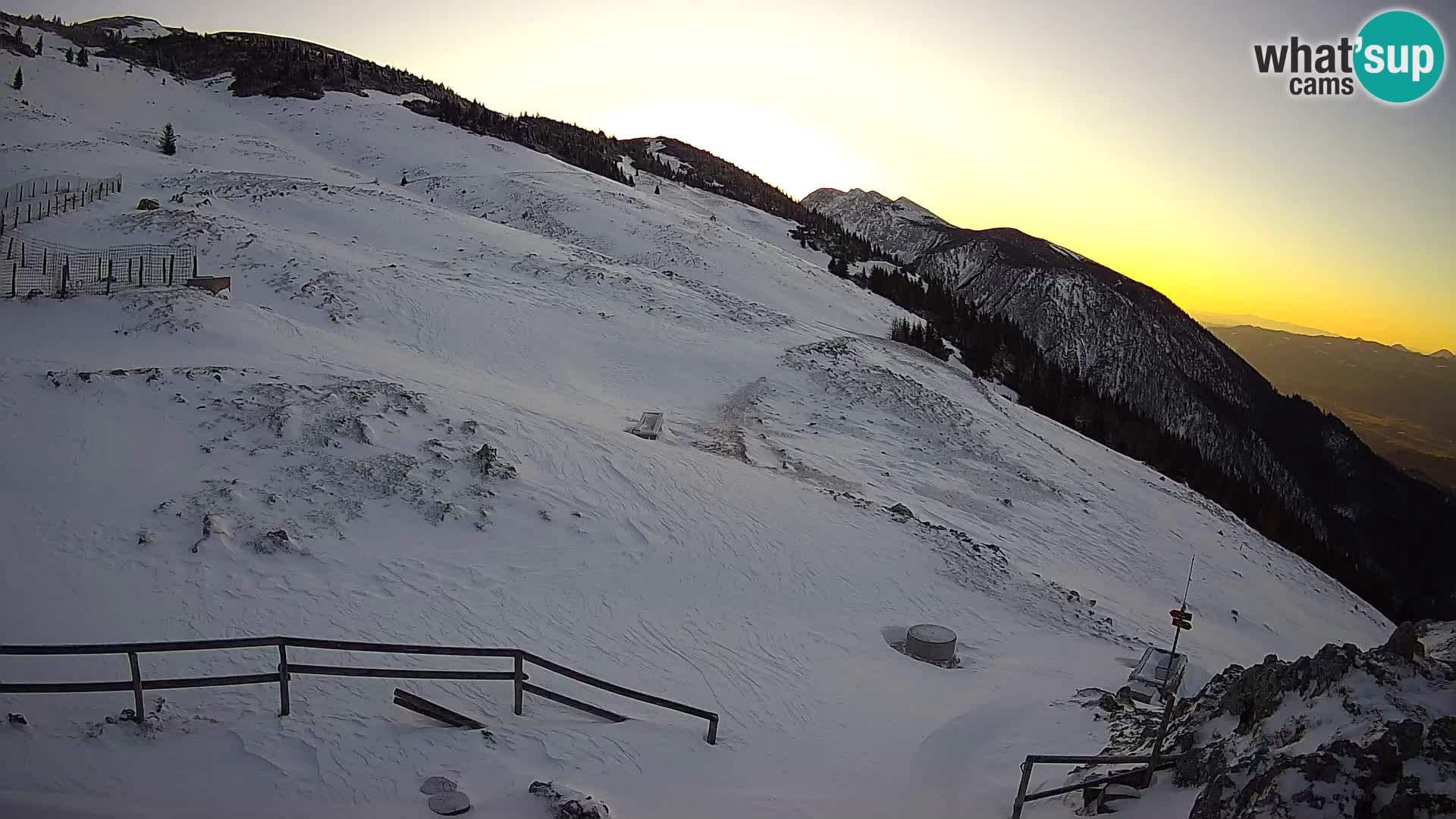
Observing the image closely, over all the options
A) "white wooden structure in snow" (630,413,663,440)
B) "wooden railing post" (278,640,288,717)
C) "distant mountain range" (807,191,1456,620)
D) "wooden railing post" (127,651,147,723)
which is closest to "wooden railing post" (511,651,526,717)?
"wooden railing post" (278,640,288,717)

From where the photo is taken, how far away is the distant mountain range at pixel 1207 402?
6462 cm

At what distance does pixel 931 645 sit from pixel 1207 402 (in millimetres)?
80432

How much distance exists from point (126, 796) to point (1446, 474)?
6418 inches

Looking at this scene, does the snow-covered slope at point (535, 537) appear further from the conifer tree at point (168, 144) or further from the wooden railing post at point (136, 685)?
the conifer tree at point (168, 144)

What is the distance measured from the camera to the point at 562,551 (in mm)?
14133

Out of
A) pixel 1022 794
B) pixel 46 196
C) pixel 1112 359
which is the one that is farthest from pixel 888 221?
pixel 1022 794

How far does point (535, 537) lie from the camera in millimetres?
14250

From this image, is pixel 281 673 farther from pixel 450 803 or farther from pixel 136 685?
pixel 450 803

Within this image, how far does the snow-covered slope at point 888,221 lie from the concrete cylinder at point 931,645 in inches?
3790

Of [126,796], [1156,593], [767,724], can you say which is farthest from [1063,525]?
[126,796]

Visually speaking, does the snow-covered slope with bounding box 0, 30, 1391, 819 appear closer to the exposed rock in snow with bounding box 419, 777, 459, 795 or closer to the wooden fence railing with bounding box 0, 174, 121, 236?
the exposed rock in snow with bounding box 419, 777, 459, 795

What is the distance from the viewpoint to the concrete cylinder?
14055 millimetres

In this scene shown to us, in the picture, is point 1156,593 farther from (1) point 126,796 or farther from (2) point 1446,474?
(2) point 1446,474

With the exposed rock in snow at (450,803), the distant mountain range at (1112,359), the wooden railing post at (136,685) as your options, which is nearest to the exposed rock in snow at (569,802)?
the exposed rock in snow at (450,803)
